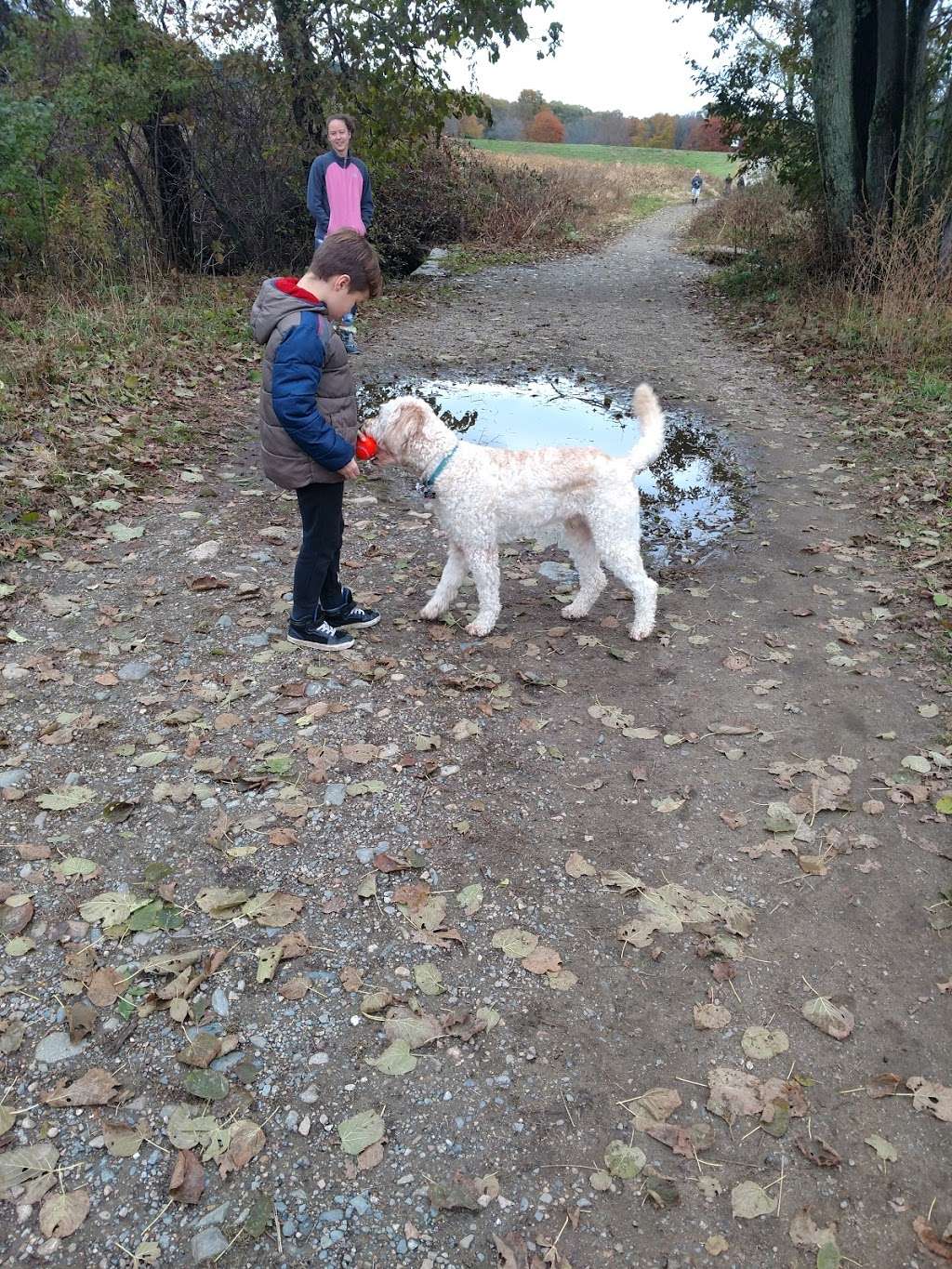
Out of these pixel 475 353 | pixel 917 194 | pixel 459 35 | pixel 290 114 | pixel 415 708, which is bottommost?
pixel 415 708

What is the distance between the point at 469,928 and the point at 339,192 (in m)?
9.11

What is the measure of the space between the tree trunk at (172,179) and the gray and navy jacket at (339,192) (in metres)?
3.24

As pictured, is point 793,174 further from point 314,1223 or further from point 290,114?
point 314,1223

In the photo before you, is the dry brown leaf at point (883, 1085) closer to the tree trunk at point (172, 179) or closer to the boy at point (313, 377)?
the boy at point (313, 377)

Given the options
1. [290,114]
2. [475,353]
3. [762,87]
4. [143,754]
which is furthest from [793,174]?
[143,754]

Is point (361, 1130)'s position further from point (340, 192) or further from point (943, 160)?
point (943, 160)

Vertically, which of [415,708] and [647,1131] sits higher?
[415,708]

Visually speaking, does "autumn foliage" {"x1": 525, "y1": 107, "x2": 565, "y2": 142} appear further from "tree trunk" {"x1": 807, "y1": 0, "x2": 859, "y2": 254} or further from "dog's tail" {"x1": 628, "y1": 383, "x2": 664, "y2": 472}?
"dog's tail" {"x1": 628, "y1": 383, "x2": 664, "y2": 472}

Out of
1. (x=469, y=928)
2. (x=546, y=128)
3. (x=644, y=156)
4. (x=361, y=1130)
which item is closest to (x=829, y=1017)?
(x=469, y=928)

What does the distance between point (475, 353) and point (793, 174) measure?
7.46m

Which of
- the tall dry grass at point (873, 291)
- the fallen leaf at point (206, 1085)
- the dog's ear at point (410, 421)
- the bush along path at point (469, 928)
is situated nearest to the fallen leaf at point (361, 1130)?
the bush along path at point (469, 928)

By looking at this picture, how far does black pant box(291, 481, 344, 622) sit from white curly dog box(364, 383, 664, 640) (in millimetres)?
375

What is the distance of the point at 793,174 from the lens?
13.6 meters

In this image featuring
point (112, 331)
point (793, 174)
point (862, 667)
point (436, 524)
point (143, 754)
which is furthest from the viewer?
point (793, 174)
